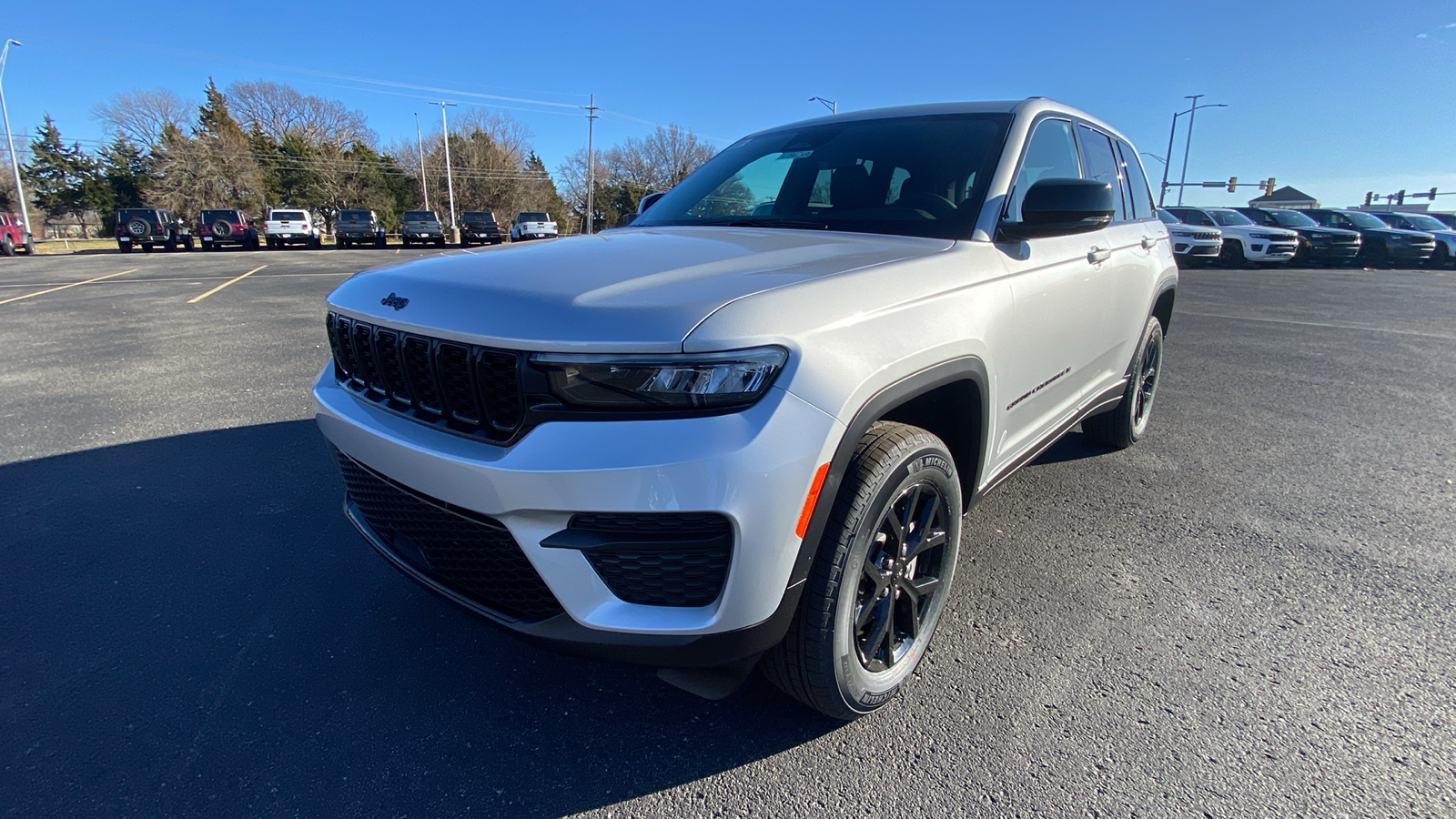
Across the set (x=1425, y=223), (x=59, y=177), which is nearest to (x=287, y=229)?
(x=59, y=177)

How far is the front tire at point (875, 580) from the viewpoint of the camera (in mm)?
1816

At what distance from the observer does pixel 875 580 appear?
204 cm

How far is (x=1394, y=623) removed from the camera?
259cm

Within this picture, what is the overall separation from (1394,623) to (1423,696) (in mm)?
494

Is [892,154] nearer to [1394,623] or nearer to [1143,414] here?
[1394,623]

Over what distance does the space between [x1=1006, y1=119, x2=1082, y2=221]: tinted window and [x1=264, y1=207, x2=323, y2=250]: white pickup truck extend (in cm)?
3719

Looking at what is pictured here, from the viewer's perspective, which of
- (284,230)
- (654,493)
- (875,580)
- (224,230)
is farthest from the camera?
(284,230)

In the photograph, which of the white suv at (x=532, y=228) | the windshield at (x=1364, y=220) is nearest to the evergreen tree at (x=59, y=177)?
the white suv at (x=532, y=228)

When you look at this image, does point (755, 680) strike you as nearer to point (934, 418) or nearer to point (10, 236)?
point (934, 418)

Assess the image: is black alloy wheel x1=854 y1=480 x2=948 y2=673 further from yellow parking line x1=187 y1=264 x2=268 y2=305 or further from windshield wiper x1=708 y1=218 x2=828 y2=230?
yellow parking line x1=187 y1=264 x2=268 y2=305

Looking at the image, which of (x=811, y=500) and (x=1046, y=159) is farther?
(x=1046, y=159)

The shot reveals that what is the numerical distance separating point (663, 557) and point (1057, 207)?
178 cm

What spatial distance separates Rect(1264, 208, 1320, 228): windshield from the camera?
24031 millimetres

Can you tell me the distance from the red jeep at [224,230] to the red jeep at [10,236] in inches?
226
